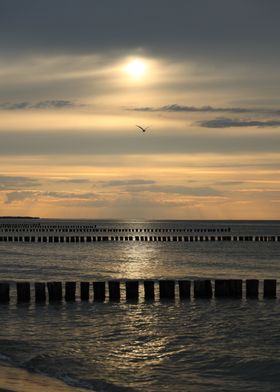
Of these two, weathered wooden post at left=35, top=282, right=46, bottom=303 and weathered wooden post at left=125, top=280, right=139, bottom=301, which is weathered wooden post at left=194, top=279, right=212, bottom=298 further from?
weathered wooden post at left=35, top=282, right=46, bottom=303

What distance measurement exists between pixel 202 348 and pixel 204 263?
36.7m

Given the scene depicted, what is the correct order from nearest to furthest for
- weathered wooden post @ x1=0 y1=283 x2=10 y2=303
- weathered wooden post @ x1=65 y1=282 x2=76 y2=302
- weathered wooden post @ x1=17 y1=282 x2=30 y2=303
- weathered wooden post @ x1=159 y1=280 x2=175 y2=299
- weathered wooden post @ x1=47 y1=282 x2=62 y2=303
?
1. weathered wooden post @ x1=0 y1=283 x2=10 y2=303
2. weathered wooden post @ x1=17 y1=282 x2=30 y2=303
3. weathered wooden post @ x1=47 y1=282 x2=62 y2=303
4. weathered wooden post @ x1=65 y1=282 x2=76 y2=302
5. weathered wooden post @ x1=159 y1=280 x2=175 y2=299

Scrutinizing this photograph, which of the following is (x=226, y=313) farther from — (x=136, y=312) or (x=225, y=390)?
(x=225, y=390)

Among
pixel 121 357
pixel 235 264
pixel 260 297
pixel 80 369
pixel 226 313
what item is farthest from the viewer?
pixel 235 264

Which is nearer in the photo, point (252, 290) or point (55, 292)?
point (55, 292)

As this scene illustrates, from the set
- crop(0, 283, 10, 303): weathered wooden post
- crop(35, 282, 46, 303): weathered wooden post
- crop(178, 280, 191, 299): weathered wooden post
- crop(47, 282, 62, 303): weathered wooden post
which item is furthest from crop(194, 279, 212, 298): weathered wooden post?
crop(0, 283, 10, 303): weathered wooden post

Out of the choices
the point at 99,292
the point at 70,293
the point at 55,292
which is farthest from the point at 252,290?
the point at 55,292

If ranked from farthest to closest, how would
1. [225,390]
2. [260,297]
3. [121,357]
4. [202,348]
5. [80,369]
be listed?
[260,297] → [202,348] → [121,357] → [80,369] → [225,390]

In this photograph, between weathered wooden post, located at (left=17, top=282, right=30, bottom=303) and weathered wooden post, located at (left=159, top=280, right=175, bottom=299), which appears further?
weathered wooden post, located at (left=159, top=280, right=175, bottom=299)

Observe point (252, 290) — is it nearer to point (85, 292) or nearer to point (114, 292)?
point (114, 292)

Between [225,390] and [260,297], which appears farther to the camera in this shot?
[260,297]

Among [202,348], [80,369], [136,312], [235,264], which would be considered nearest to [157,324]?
[136,312]

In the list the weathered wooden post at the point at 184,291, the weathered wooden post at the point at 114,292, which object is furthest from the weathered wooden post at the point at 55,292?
the weathered wooden post at the point at 184,291

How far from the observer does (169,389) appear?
13977 millimetres
